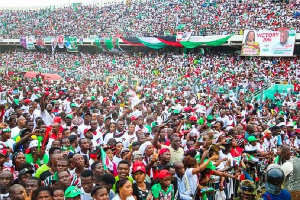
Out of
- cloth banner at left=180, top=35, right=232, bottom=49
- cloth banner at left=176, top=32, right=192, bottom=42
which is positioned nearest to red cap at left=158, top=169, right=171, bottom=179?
cloth banner at left=180, top=35, right=232, bottom=49

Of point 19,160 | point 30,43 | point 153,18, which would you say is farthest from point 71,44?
point 19,160

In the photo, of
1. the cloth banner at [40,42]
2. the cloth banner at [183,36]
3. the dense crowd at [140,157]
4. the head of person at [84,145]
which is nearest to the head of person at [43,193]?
the dense crowd at [140,157]

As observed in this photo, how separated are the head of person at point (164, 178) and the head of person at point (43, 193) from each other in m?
1.16

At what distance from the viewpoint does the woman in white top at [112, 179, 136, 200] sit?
3463 mm

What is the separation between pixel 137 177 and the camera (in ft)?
12.4

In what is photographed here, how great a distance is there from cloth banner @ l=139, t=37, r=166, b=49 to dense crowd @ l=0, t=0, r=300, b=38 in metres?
1.12

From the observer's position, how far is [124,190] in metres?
3.46

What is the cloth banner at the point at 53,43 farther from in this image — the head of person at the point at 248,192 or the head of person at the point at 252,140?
the head of person at the point at 248,192

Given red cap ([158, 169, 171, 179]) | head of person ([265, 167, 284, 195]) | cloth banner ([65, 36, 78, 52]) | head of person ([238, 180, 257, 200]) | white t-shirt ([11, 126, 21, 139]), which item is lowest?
white t-shirt ([11, 126, 21, 139])

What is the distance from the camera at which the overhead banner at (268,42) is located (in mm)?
21297

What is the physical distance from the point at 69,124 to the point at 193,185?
3645mm

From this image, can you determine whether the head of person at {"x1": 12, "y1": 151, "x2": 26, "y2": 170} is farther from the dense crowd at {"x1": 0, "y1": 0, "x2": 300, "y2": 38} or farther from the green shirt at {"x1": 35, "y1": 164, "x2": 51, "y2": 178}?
the dense crowd at {"x1": 0, "y1": 0, "x2": 300, "y2": 38}

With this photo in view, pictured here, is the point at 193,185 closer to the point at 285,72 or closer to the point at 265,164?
the point at 265,164

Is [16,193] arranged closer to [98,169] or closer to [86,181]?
[86,181]
